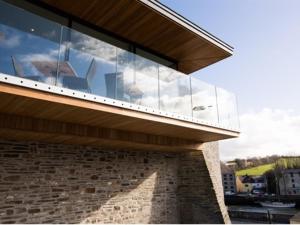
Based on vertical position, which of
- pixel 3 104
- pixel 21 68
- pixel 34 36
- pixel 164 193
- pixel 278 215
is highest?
pixel 34 36

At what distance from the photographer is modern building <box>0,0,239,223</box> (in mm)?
4848

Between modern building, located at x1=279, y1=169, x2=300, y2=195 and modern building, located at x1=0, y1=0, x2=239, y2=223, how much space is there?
5478 centimetres

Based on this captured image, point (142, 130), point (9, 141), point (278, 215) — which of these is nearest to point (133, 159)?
point (142, 130)

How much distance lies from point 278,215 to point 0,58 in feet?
52.5

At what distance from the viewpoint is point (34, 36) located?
477 cm

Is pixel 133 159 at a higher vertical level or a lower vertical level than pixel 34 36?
lower

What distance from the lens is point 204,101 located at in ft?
25.2

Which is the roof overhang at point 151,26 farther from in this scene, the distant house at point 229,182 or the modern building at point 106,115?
the distant house at point 229,182

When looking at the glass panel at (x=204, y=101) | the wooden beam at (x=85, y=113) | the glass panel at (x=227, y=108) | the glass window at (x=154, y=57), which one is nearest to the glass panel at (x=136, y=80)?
the wooden beam at (x=85, y=113)

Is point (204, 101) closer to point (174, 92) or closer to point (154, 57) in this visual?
point (174, 92)

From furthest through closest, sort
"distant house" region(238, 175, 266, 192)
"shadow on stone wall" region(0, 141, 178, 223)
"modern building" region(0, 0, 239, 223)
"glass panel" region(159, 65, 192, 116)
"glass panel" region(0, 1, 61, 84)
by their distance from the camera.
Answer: "distant house" region(238, 175, 266, 192) → "glass panel" region(159, 65, 192, 116) → "shadow on stone wall" region(0, 141, 178, 223) → "modern building" region(0, 0, 239, 223) → "glass panel" region(0, 1, 61, 84)

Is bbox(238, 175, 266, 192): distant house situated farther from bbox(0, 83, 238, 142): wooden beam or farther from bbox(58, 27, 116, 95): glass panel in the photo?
bbox(58, 27, 116, 95): glass panel

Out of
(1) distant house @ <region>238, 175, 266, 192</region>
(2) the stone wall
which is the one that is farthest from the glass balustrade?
(1) distant house @ <region>238, 175, 266, 192</region>

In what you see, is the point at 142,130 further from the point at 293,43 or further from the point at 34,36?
the point at 293,43
